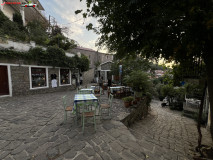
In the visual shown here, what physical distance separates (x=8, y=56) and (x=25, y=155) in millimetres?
8322

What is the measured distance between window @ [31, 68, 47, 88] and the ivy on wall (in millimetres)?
706

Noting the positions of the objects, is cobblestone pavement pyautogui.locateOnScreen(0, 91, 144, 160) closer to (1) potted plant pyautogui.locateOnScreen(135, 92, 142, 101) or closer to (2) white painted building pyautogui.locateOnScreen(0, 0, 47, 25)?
(1) potted plant pyautogui.locateOnScreen(135, 92, 142, 101)

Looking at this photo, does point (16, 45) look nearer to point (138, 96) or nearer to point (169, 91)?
point (138, 96)

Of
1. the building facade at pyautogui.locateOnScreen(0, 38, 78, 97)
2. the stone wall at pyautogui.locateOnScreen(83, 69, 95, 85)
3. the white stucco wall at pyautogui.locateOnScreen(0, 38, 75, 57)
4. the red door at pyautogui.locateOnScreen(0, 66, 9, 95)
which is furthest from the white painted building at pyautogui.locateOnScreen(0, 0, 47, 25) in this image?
the stone wall at pyautogui.locateOnScreen(83, 69, 95, 85)

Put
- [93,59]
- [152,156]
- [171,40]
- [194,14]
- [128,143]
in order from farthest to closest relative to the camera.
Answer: [93,59] < [128,143] < [152,156] < [171,40] < [194,14]

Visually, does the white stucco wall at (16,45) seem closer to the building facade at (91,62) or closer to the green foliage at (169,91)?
the building facade at (91,62)

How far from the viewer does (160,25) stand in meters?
1.53

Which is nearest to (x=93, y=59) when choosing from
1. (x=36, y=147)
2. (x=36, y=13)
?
(x=36, y=13)

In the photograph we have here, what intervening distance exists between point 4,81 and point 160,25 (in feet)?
34.4

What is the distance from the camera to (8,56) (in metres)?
7.35

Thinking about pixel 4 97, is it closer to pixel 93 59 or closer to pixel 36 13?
pixel 36 13

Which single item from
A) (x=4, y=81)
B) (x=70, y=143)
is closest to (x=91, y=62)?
(x=4, y=81)

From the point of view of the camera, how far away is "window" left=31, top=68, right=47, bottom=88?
8.88 meters

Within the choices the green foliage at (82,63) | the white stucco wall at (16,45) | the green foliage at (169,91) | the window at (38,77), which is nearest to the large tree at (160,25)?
the green foliage at (169,91)
